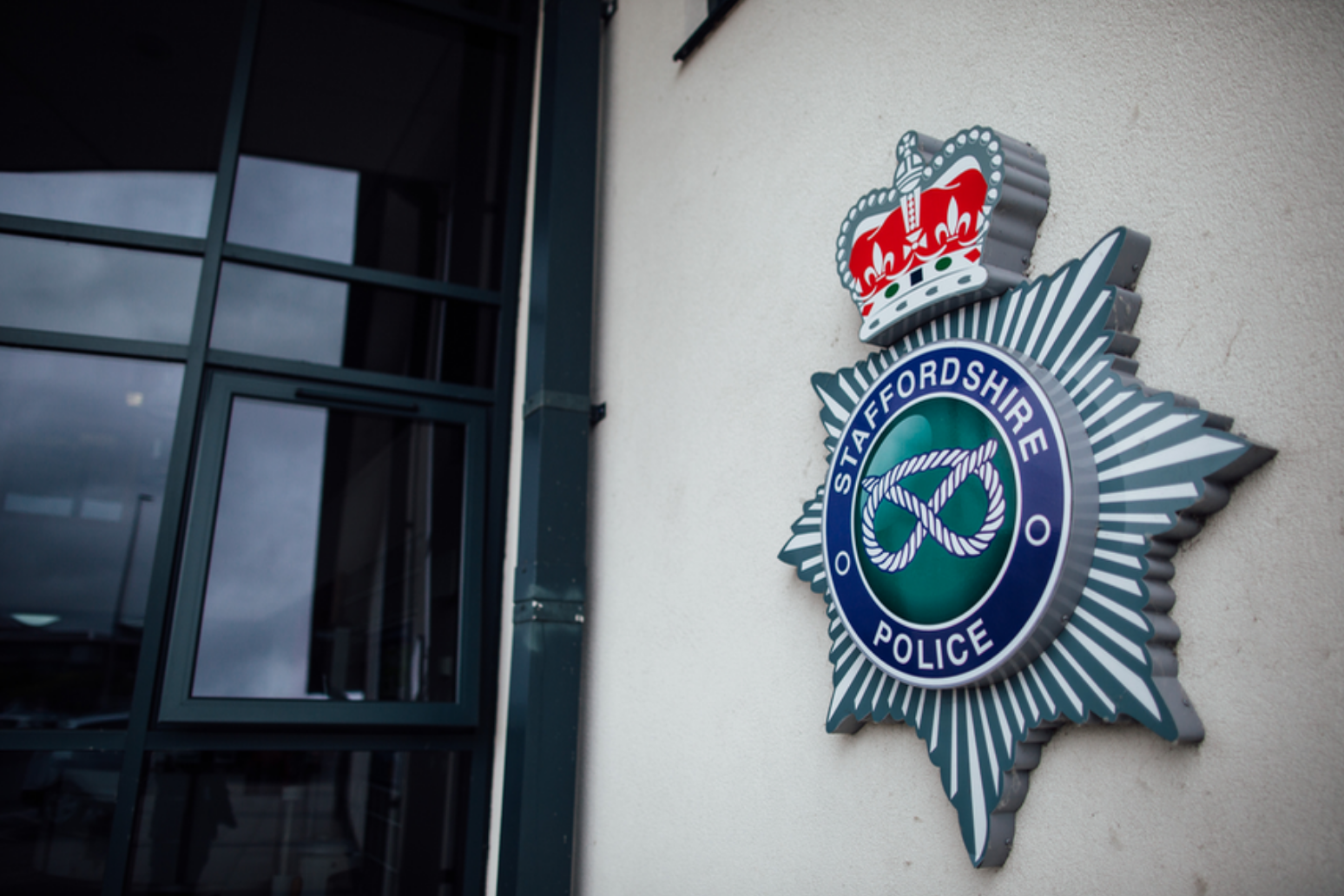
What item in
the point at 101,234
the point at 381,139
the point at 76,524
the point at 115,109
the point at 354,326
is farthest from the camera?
the point at 381,139

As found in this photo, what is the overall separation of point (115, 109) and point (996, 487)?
3.01m

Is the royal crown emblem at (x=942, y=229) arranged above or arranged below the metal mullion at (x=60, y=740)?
above

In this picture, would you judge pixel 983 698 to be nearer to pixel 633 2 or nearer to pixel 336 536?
pixel 336 536

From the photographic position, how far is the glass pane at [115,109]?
9.02 feet

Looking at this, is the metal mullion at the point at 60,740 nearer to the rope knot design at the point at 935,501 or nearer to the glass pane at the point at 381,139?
the glass pane at the point at 381,139

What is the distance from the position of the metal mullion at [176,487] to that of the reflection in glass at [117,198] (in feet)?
0.26

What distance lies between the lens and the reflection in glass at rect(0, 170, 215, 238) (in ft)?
8.86

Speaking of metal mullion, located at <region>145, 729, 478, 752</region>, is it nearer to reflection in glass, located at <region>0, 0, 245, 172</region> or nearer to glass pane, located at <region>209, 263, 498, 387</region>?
glass pane, located at <region>209, 263, 498, 387</region>

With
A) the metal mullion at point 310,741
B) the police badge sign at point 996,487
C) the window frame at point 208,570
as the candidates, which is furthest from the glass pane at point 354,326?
the police badge sign at point 996,487

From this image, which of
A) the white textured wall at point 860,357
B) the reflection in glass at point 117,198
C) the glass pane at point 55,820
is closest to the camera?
the white textured wall at point 860,357

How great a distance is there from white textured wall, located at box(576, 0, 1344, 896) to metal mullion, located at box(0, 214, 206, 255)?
132 cm

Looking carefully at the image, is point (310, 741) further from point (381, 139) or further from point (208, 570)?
point (381, 139)

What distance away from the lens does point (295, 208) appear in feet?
9.87

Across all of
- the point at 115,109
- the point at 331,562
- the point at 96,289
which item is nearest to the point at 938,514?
the point at 331,562
